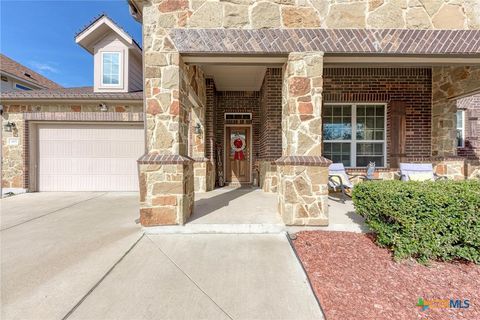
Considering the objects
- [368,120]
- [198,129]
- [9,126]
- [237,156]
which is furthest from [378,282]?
[9,126]

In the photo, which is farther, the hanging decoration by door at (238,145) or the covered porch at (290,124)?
the hanging decoration by door at (238,145)

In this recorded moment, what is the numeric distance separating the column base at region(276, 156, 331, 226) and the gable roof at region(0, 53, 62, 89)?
13.5m

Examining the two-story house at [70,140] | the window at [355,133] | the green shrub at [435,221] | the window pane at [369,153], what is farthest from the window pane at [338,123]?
the two-story house at [70,140]

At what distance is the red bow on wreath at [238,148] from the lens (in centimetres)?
759

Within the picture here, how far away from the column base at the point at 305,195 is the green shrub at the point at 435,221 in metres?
0.91

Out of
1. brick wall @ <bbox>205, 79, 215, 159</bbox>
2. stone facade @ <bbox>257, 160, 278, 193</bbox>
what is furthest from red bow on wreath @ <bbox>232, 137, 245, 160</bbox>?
stone facade @ <bbox>257, 160, 278, 193</bbox>

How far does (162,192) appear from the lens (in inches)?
131

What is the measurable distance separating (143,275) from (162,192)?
4.33 ft

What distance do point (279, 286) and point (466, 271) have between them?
219 cm

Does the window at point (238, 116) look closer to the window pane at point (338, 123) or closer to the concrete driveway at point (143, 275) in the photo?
the window pane at point (338, 123)

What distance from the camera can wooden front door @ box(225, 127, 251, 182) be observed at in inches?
298

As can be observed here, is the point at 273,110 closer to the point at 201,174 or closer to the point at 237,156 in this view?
the point at 237,156

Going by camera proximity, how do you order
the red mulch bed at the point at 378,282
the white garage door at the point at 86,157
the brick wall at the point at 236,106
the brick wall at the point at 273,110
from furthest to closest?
the brick wall at the point at 236,106 → the white garage door at the point at 86,157 → the brick wall at the point at 273,110 → the red mulch bed at the point at 378,282

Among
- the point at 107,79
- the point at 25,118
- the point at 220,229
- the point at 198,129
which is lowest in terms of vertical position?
the point at 220,229
